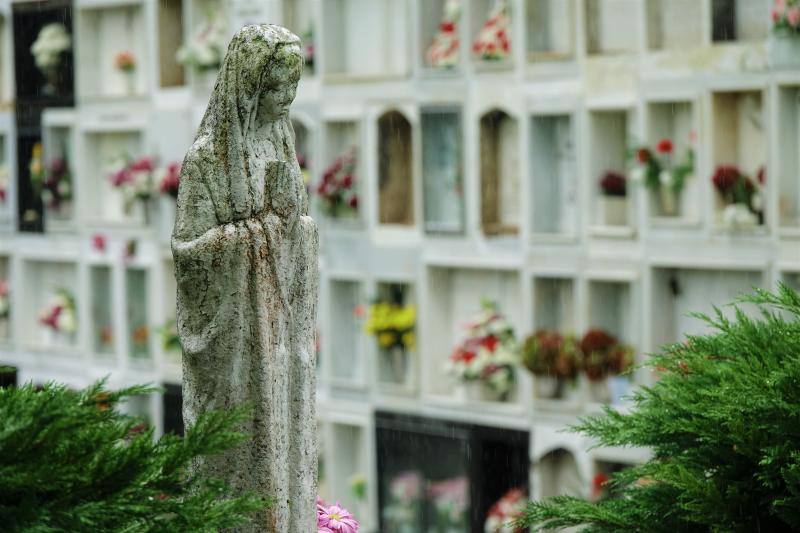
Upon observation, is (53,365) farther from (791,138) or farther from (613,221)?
(791,138)

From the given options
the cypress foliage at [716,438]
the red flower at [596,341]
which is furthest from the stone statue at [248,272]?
the red flower at [596,341]

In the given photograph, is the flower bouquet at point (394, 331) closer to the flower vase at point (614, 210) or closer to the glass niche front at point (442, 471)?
the glass niche front at point (442, 471)

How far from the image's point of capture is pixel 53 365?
101 ft

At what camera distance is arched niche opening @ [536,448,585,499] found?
23064 millimetres

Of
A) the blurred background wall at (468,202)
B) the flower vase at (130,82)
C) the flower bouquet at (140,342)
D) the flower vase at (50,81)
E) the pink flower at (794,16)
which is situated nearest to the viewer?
the pink flower at (794,16)

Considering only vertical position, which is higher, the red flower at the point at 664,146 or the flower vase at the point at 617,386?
the red flower at the point at 664,146

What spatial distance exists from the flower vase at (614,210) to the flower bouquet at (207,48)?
6790 millimetres

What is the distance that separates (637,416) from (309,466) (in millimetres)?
2338

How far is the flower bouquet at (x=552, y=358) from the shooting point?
22.2 m

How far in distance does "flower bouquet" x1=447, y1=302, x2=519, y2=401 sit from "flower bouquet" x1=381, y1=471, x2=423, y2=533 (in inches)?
75.5

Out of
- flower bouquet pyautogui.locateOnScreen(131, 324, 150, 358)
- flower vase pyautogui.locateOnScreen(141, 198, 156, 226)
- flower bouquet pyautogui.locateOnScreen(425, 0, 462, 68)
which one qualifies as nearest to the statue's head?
flower bouquet pyautogui.locateOnScreen(425, 0, 462, 68)

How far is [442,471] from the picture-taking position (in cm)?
2467

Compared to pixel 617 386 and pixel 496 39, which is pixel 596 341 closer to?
pixel 617 386

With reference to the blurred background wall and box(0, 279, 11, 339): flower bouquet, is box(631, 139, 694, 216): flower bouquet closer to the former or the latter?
the blurred background wall
